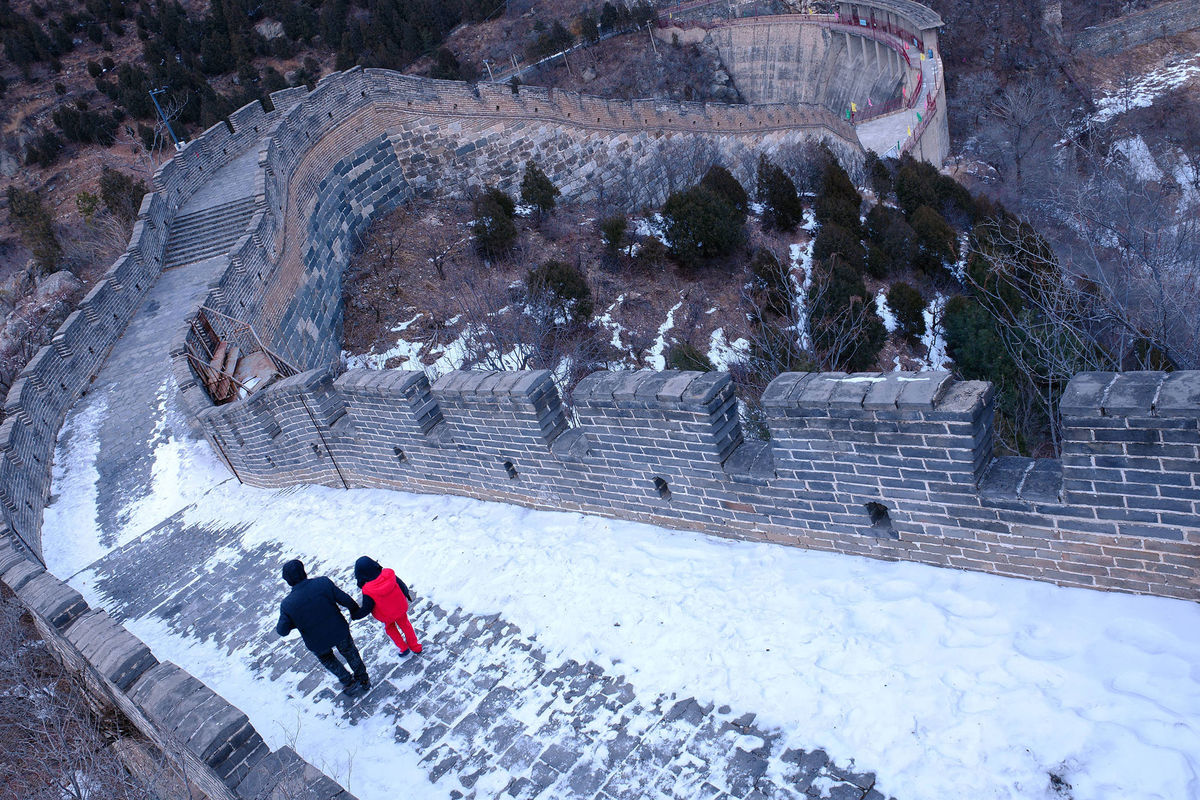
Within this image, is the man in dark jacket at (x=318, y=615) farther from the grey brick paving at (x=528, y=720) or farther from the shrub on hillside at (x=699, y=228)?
the shrub on hillside at (x=699, y=228)

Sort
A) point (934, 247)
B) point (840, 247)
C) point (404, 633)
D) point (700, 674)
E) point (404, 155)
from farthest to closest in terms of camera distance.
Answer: point (404, 155)
point (934, 247)
point (840, 247)
point (404, 633)
point (700, 674)

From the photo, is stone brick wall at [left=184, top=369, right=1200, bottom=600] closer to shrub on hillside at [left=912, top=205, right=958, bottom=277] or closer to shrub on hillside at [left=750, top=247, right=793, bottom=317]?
shrub on hillside at [left=750, top=247, right=793, bottom=317]

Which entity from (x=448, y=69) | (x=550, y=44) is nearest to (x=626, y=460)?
(x=448, y=69)

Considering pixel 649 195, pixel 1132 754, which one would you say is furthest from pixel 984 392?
pixel 649 195

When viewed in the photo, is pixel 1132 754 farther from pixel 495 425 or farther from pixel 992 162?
pixel 992 162

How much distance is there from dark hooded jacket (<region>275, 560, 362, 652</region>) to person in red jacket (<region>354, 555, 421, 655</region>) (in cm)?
11

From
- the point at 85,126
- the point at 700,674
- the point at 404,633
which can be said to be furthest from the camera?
the point at 85,126

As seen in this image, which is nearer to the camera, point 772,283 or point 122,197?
point 772,283

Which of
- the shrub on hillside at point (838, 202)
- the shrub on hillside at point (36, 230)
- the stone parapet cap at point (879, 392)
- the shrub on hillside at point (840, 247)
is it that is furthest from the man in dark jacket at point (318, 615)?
the shrub on hillside at point (36, 230)

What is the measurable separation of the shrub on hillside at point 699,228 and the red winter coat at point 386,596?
1352 centimetres

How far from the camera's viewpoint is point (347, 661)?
5.06m

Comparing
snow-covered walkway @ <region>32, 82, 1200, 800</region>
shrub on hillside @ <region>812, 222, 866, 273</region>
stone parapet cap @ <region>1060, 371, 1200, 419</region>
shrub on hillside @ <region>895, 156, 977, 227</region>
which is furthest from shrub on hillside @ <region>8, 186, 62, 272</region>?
stone parapet cap @ <region>1060, 371, 1200, 419</region>

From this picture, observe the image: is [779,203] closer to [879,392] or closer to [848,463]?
[848,463]

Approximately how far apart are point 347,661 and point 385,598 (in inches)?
18.5
